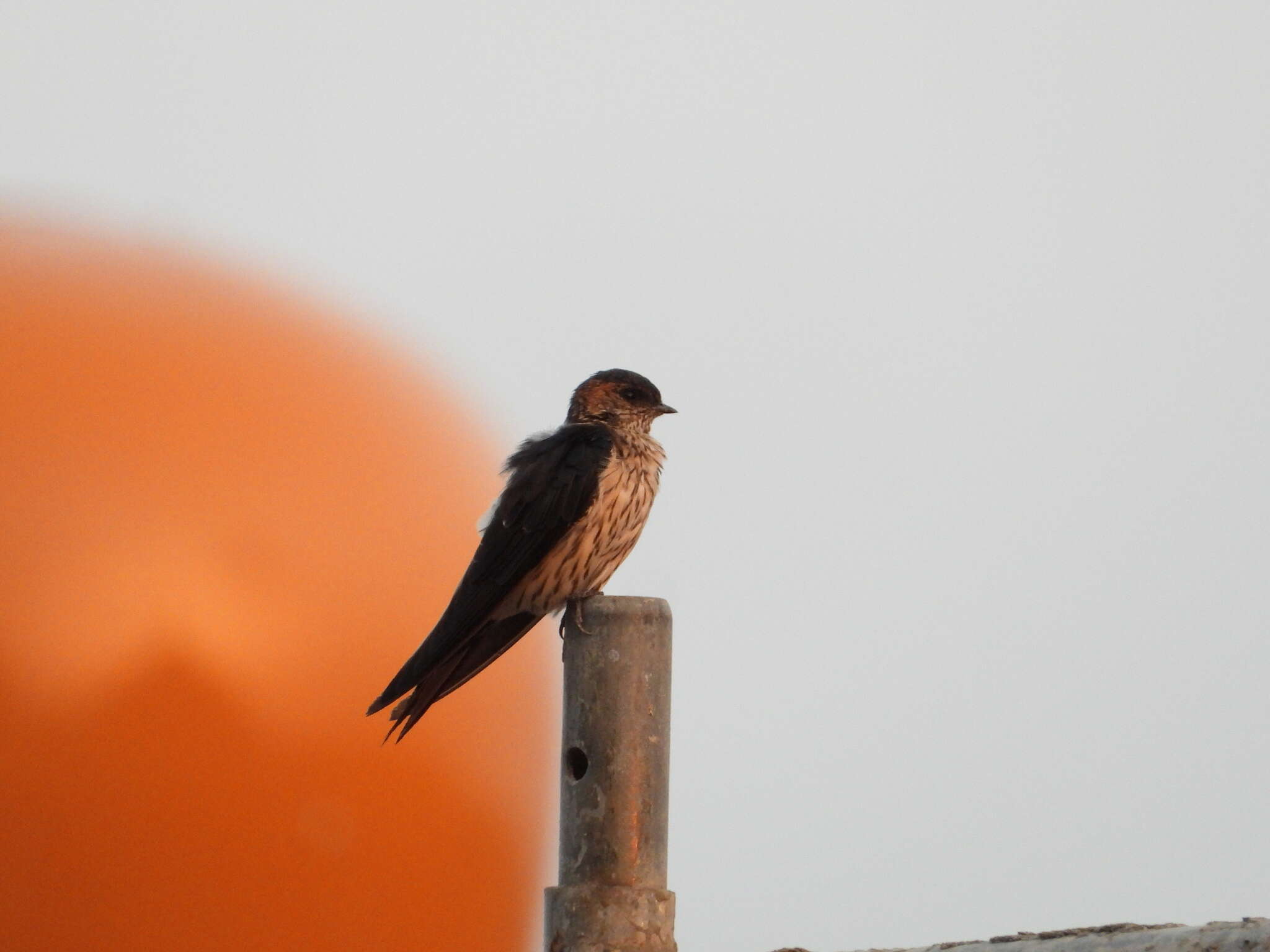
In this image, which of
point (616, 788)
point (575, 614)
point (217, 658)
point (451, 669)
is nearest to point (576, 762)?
point (616, 788)

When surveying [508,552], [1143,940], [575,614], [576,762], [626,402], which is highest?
[626,402]

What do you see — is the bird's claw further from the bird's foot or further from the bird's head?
the bird's head

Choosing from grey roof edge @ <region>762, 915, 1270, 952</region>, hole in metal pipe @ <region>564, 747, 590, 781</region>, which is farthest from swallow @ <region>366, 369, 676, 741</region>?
grey roof edge @ <region>762, 915, 1270, 952</region>

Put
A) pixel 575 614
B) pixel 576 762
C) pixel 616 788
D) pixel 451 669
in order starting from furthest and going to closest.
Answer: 1. pixel 451 669
2. pixel 575 614
3. pixel 576 762
4. pixel 616 788

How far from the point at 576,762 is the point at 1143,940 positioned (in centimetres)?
183

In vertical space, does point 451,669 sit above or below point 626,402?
below

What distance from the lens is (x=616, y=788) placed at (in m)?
4.88

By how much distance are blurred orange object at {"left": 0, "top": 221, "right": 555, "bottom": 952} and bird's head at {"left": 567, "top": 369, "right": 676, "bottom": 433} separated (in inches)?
172

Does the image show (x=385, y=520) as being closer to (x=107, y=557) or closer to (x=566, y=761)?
(x=107, y=557)

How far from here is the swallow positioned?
635cm

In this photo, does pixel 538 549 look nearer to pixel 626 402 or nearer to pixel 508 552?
pixel 508 552

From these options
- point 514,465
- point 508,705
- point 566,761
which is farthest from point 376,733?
point 566,761

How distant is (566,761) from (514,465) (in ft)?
6.73

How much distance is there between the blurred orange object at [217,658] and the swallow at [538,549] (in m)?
4.63
